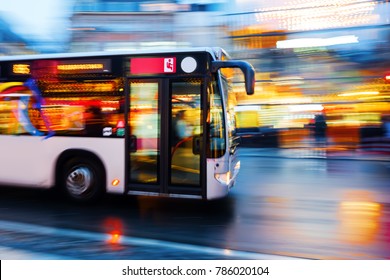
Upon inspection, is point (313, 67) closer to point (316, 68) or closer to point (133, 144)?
point (316, 68)

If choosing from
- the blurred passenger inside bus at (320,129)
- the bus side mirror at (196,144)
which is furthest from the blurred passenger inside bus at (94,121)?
the blurred passenger inside bus at (320,129)

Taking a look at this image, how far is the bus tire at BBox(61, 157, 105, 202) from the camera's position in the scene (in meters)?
7.56

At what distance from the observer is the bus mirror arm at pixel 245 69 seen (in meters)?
6.57

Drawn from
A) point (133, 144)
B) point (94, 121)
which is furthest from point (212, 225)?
point (94, 121)

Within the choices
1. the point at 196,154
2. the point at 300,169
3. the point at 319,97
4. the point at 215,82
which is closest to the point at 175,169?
the point at 196,154

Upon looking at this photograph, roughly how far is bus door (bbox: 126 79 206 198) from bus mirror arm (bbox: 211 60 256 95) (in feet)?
1.35

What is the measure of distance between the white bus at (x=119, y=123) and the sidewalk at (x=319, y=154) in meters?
8.82

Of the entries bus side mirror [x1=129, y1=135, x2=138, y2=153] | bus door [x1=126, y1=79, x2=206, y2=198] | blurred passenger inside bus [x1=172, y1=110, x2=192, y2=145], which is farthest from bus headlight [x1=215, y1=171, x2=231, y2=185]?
bus side mirror [x1=129, y1=135, x2=138, y2=153]

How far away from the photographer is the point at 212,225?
6.47 m

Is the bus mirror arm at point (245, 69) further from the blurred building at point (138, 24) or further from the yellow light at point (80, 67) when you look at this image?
the blurred building at point (138, 24)

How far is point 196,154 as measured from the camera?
6.96 metres

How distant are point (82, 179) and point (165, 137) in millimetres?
1835

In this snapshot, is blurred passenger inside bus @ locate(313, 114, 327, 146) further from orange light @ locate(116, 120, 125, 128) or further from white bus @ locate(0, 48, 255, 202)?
orange light @ locate(116, 120, 125, 128)
